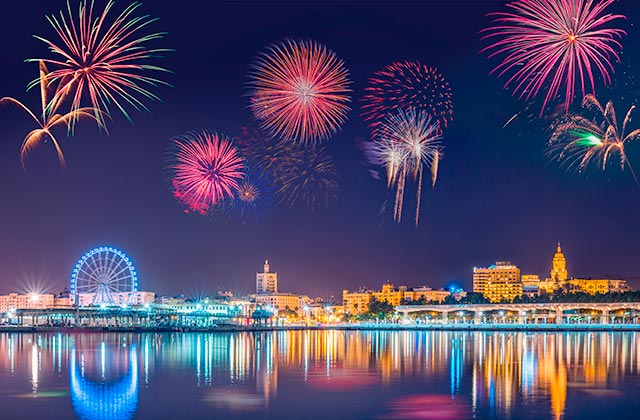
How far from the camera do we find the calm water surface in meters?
29.7

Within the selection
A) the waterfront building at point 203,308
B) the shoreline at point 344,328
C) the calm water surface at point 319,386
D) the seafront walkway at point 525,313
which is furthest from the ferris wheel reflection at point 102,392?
the seafront walkway at point 525,313

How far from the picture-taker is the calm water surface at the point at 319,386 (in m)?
29.7

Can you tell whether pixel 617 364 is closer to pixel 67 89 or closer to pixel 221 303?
pixel 67 89

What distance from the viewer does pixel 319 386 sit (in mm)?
A: 37719

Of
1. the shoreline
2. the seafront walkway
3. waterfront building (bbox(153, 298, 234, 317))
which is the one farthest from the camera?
waterfront building (bbox(153, 298, 234, 317))

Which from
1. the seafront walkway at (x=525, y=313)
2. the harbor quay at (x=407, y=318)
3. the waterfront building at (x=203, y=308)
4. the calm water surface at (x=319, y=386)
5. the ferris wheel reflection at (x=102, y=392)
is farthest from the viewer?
the waterfront building at (x=203, y=308)

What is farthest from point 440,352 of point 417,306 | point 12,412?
point 417,306

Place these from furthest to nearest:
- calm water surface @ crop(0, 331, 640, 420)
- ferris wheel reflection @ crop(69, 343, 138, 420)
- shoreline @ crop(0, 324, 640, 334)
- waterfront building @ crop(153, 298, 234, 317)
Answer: waterfront building @ crop(153, 298, 234, 317) < shoreline @ crop(0, 324, 640, 334) < calm water surface @ crop(0, 331, 640, 420) < ferris wheel reflection @ crop(69, 343, 138, 420)

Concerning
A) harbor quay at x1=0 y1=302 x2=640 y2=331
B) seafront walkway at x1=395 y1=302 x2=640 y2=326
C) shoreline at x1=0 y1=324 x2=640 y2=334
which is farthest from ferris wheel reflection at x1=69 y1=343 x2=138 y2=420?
seafront walkway at x1=395 y1=302 x2=640 y2=326

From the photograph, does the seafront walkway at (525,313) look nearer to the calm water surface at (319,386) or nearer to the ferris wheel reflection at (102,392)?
the calm water surface at (319,386)

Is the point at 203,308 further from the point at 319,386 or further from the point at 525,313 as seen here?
the point at 319,386

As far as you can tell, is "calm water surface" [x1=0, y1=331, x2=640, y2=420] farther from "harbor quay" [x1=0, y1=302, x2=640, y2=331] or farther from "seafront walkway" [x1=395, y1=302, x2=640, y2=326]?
"seafront walkway" [x1=395, y1=302, x2=640, y2=326]

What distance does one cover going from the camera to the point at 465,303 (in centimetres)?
19062

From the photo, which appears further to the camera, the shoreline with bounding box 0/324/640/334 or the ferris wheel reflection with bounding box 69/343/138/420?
the shoreline with bounding box 0/324/640/334
